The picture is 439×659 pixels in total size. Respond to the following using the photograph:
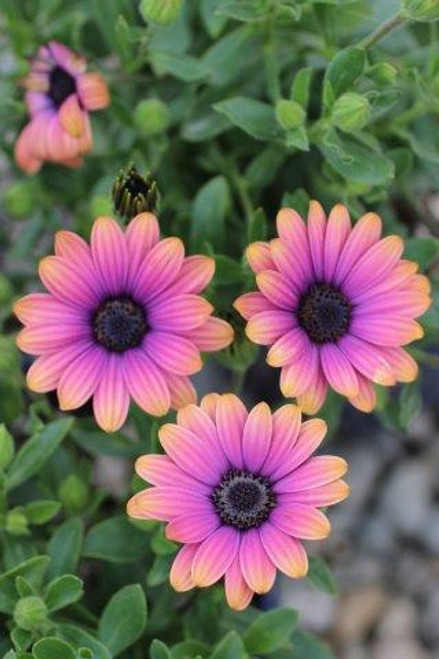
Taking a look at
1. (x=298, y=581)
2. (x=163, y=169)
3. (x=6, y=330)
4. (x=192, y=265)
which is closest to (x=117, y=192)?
(x=192, y=265)

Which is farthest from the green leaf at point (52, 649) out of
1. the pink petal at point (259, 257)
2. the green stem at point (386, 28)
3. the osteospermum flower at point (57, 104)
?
the green stem at point (386, 28)

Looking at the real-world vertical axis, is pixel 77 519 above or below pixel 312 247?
below

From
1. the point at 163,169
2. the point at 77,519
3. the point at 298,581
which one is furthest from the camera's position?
the point at 298,581

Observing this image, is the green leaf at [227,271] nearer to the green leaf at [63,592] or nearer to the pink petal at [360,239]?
the pink petal at [360,239]

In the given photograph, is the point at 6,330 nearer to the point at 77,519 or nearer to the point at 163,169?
the point at 163,169

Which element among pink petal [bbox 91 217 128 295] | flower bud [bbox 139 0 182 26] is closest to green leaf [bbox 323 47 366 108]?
flower bud [bbox 139 0 182 26]

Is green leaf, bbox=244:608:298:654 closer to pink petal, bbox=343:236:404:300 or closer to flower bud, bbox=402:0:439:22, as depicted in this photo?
pink petal, bbox=343:236:404:300

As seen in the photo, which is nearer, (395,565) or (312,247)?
(312,247)
